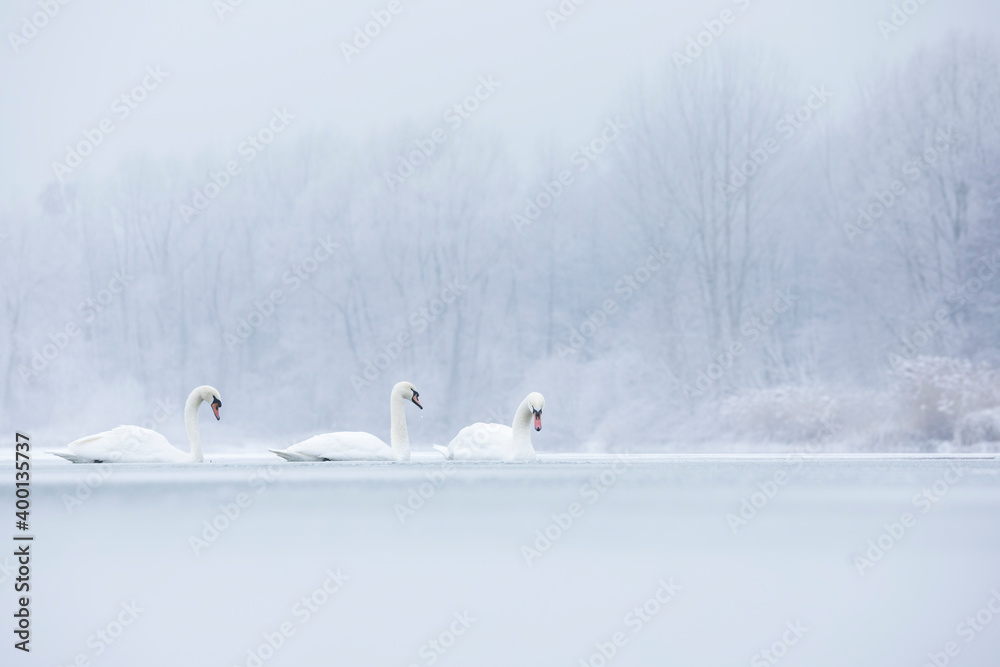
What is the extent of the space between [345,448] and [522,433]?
1603 millimetres

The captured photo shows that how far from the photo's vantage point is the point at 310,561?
519cm

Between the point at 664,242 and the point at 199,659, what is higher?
the point at 664,242

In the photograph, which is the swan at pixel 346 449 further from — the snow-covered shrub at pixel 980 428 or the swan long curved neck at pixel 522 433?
the snow-covered shrub at pixel 980 428

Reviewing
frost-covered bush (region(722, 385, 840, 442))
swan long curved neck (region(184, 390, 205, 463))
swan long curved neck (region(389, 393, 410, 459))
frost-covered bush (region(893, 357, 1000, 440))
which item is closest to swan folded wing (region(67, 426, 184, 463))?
swan long curved neck (region(184, 390, 205, 463))

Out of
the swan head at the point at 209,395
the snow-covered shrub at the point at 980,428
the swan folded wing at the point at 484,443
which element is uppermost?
the swan head at the point at 209,395

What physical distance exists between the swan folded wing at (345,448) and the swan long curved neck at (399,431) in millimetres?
359

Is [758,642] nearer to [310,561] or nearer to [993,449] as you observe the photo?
[310,561]

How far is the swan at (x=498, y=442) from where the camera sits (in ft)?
34.7

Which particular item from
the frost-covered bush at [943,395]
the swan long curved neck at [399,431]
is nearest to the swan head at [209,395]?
the swan long curved neck at [399,431]

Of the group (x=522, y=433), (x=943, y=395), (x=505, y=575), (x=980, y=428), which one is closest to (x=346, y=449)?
(x=522, y=433)

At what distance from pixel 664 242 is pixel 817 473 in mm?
11605

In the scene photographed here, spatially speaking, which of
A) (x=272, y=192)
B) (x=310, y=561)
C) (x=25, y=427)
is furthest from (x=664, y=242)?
(x=310, y=561)

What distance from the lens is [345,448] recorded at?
10172mm

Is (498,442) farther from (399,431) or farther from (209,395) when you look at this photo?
(209,395)
